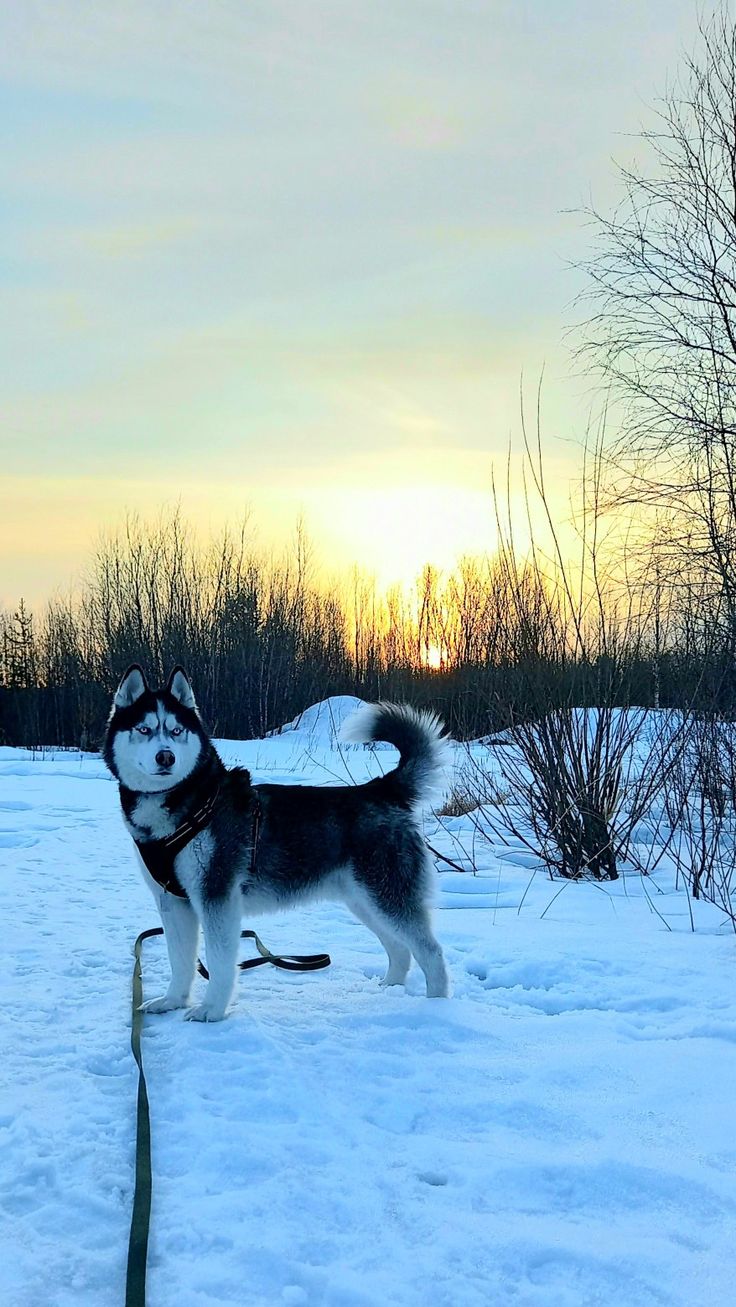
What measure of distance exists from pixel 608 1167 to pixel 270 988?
2.08m

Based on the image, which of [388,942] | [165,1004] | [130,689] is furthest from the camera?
[388,942]

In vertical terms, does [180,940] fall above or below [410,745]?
below

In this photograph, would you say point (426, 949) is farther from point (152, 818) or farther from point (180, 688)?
point (180, 688)

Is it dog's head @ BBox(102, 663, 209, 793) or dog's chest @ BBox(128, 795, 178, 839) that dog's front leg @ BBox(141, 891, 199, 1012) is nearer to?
dog's chest @ BBox(128, 795, 178, 839)

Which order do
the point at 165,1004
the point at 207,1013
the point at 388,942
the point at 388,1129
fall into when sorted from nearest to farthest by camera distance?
the point at 388,1129
the point at 207,1013
the point at 165,1004
the point at 388,942

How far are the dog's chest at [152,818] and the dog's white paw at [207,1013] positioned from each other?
2.42 ft

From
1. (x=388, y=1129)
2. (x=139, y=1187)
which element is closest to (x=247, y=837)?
(x=388, y=1129)

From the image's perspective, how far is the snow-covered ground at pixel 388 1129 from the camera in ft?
6.47

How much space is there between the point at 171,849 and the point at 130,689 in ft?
2.59

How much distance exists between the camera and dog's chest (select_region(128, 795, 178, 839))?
3.84m

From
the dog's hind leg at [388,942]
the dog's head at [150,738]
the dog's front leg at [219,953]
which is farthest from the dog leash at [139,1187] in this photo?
the dog's head at [150,738]

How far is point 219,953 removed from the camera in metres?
3.68

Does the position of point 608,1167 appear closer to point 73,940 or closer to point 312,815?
point 312,815

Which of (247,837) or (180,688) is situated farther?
(180,688)
